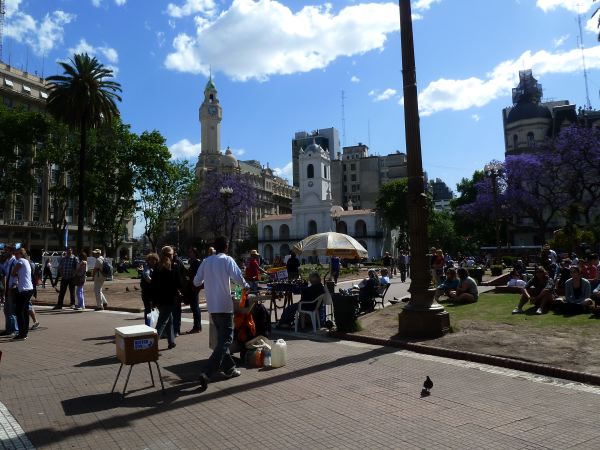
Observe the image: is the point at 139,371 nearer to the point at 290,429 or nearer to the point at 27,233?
the point at 290,429

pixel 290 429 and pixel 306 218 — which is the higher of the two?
pixel 306 218

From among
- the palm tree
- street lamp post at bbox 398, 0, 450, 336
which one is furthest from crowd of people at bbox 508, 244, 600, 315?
the palm tree

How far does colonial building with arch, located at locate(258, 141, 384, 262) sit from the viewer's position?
269 feet

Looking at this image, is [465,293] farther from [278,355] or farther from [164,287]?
[164,287]

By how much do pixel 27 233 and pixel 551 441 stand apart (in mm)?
72965

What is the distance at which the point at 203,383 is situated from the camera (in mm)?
5840

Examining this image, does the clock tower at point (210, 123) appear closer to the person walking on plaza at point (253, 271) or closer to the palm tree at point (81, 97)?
the palm tree at point (81, 97)

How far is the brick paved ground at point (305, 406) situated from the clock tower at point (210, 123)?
100841mm

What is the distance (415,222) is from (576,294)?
382 centimetres

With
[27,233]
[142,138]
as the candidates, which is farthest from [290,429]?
[27,233]

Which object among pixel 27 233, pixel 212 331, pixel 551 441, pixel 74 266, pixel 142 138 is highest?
pixel 142 138

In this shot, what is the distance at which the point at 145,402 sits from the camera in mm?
5438

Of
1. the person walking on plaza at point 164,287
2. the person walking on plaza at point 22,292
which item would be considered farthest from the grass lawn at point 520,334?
the person walking on plaza at point 22,292

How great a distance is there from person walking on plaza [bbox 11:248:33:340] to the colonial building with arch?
72181 mm
